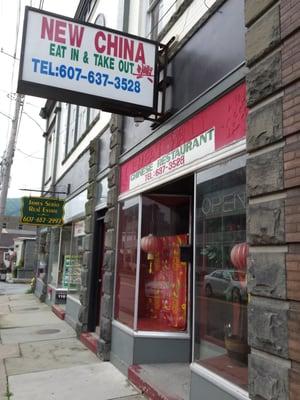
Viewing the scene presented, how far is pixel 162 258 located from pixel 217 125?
3033 millimetres

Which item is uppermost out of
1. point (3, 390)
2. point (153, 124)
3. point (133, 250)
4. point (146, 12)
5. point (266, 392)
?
point (146, 12)

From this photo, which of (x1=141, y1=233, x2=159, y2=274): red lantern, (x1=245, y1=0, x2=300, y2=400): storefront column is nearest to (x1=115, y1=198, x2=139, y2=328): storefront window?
(x1=141, y1=233, x2=159, y2=274): red lantern

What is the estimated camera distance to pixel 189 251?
22.3 feet

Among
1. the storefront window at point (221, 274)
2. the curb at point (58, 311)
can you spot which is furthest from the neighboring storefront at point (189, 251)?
the curb at point (58, 311)

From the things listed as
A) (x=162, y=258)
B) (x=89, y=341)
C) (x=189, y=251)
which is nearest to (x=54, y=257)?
(x=89, y=341)

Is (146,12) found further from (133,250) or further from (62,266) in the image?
(62,266)

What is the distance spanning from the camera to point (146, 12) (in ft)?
27.6

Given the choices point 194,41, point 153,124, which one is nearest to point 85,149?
point 153,124

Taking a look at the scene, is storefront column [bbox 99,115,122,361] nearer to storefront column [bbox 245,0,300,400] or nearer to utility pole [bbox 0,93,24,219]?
storefront column [bbox 245,0,300,400]

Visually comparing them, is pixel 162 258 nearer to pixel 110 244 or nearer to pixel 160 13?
pixel 110 244

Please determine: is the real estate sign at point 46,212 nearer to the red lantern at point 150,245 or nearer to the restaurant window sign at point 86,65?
the red lantern at point 150,245

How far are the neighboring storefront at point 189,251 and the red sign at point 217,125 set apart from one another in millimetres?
11

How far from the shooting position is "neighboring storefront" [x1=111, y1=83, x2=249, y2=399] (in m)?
4.68

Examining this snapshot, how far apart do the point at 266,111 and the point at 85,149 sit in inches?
343
